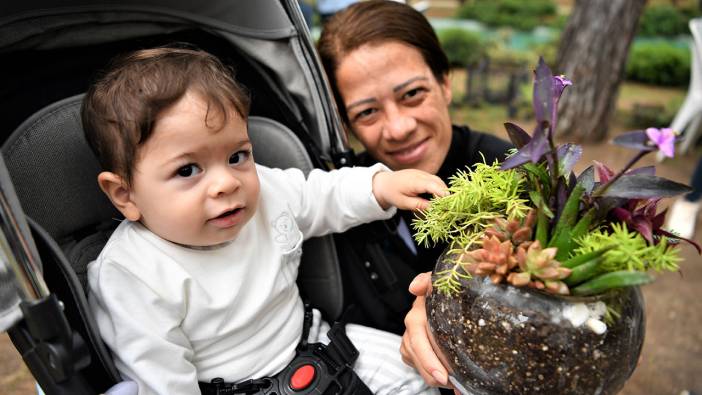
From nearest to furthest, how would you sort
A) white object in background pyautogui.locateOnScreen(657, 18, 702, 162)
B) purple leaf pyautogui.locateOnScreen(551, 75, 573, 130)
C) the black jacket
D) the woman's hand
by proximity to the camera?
purple leaf pyautogui.locateOnScreen(551, 75, 573, 130), the woman's hand, the black jacket, white object in background pyautogui.locateOnScreen(657, 18, 702, 162)

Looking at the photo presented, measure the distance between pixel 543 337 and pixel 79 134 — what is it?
4.24ft

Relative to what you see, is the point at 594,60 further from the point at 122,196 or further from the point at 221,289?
the point at 122,196

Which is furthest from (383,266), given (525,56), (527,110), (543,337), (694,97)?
(525,56)

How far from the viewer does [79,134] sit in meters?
1.43

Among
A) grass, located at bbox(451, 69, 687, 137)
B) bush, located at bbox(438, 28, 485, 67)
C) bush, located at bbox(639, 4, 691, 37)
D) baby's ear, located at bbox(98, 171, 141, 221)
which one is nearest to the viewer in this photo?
baby's ear, located at bbox(98, 171, 141, 221)

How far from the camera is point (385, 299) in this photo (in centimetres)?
176

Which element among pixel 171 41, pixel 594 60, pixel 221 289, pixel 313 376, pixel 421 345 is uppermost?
pixel 171 41

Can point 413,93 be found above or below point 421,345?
above

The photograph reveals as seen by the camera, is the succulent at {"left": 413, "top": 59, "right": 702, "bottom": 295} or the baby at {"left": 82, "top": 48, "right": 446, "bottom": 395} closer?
the succulent at {"left": 413, "top": 59, "right": 702, "bottom": 295}

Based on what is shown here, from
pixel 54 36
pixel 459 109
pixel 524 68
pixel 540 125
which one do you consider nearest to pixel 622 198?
pixel 540 125

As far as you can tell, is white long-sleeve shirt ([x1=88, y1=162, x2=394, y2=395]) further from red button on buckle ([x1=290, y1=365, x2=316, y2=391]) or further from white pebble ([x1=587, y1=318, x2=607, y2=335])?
white pebble ([x1=587, y1=318, x2=607, y2=335])

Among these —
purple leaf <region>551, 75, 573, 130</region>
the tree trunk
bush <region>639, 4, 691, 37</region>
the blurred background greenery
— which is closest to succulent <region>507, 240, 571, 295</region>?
purple leaf <region>551, 75, 573, 130</region>

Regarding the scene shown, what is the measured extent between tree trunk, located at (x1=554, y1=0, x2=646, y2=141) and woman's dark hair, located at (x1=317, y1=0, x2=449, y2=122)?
13.7 ft

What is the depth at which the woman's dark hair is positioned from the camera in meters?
1.78
